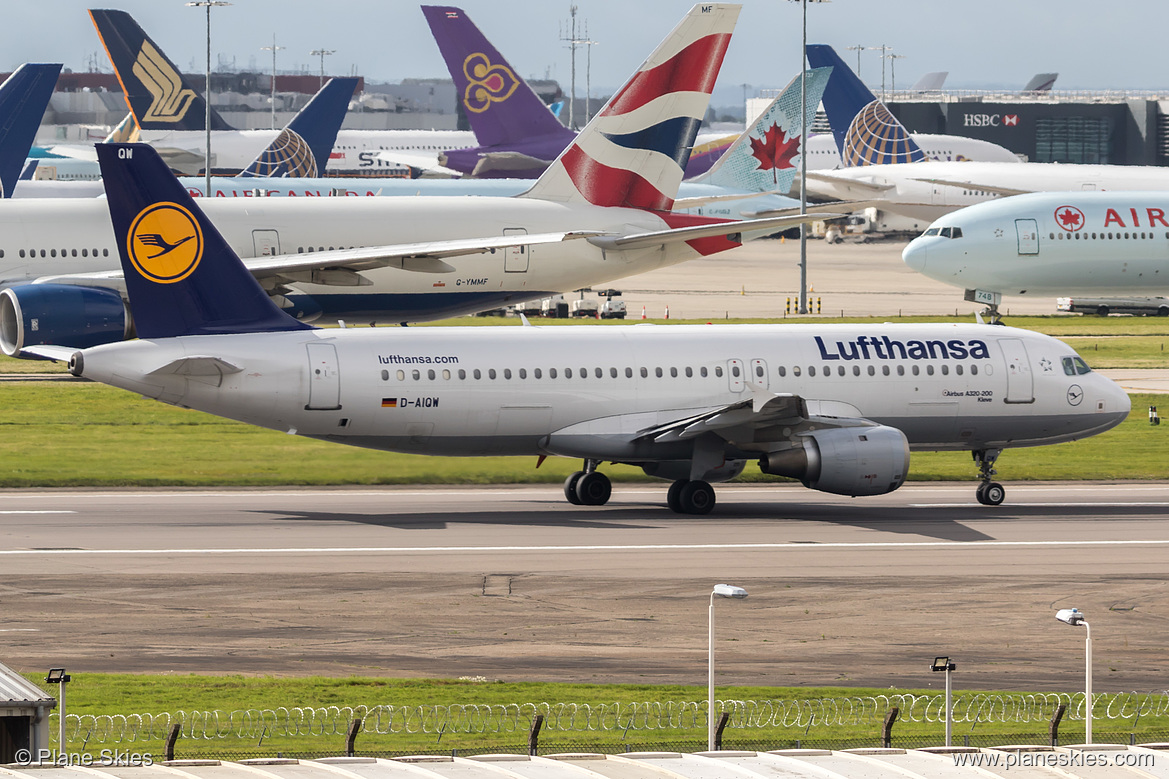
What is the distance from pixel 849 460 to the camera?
3831 centimetres

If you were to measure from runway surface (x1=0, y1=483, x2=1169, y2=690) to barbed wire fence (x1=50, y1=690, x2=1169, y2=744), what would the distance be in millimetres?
1389

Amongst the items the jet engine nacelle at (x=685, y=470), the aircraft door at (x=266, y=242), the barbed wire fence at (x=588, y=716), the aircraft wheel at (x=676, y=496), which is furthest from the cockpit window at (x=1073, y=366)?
the aircraft door at (x=266, y=242)

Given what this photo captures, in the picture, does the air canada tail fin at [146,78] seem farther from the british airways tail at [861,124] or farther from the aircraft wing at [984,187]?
the aircraft wing at [984,187]

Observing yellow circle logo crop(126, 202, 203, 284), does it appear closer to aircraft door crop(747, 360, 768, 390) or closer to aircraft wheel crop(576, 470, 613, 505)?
aircraft wheel crop(576, 470, 613, 505)

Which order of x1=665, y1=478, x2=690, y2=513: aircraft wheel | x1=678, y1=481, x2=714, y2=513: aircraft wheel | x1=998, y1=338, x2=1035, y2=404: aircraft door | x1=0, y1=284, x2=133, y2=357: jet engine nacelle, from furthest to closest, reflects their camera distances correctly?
x1=0, y1=284, x2=133, y2=357: jet engine nacelle
x1=998, y1=338, x2=1035, y2=404: aircraft door
x1=665, y1=478, x2=690, y2=513: aircraft wheel
x1=678, y1=481, x2=714, y2=513: aircraft wheel

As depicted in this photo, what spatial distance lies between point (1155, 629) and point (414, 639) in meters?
12.4

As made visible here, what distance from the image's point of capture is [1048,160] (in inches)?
7283

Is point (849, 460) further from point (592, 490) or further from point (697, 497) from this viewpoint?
point (592, 490)

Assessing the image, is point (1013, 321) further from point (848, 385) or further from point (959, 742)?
point (959, 742)

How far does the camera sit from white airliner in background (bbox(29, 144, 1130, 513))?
123ft

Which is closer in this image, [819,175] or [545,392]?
[545,392]

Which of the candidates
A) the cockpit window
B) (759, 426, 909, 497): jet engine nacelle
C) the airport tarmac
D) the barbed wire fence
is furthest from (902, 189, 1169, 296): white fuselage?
the barbed wire fence

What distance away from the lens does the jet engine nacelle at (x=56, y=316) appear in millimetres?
50156

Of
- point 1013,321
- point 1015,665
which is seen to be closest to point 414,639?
point 1015,665
